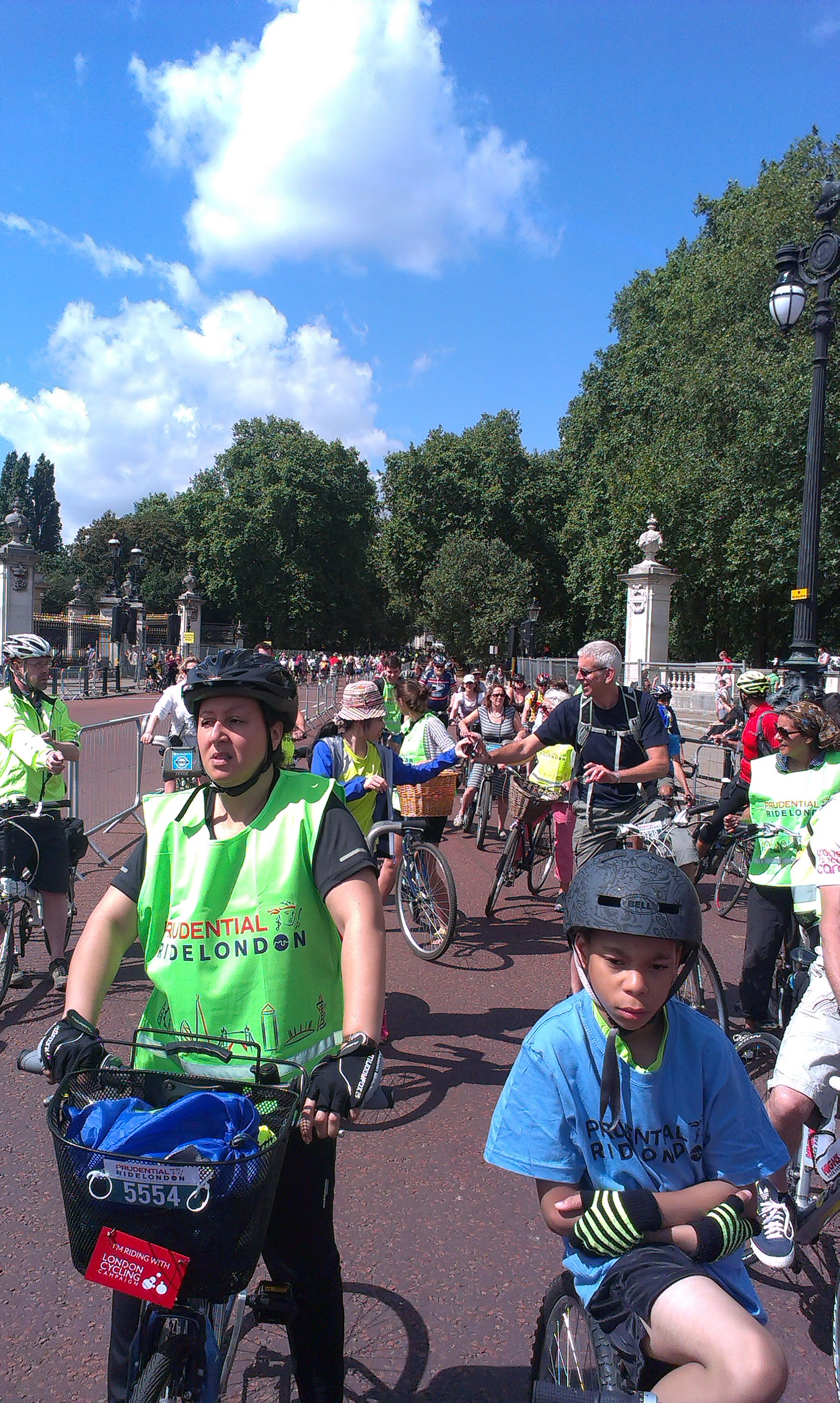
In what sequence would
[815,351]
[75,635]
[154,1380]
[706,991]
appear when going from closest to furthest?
[154,1380], [706,991], [815,351], [75,635]

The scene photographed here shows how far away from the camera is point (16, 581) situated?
27797mm

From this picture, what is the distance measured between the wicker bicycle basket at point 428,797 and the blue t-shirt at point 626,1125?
14.2 ft

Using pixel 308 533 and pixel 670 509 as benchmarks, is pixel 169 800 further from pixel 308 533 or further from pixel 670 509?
pixel 308 533

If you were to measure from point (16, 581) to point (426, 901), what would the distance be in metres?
24.9

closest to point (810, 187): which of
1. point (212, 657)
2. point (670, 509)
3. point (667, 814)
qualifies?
point (670, 509)

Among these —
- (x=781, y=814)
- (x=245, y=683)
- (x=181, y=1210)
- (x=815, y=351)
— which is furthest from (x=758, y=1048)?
(x=815, y=351)

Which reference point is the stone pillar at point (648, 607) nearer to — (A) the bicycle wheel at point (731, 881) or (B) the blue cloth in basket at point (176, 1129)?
(A) the bicycle wheel at point (731, 881)

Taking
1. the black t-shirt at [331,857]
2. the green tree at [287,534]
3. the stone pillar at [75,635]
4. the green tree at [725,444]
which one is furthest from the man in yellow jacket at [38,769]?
the green tree at [287,534]

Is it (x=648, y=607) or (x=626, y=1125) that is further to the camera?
(x=648, y=607)

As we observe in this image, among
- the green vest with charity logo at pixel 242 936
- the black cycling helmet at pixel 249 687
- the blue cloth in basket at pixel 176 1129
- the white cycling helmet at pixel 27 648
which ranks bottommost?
the blue cloth in basket at pixel 176 1129

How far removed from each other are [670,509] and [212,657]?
30370mm

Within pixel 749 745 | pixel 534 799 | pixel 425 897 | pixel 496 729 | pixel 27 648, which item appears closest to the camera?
pixel 27 648

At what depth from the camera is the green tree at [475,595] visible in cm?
4212

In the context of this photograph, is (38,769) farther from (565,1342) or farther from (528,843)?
(565,1342)
